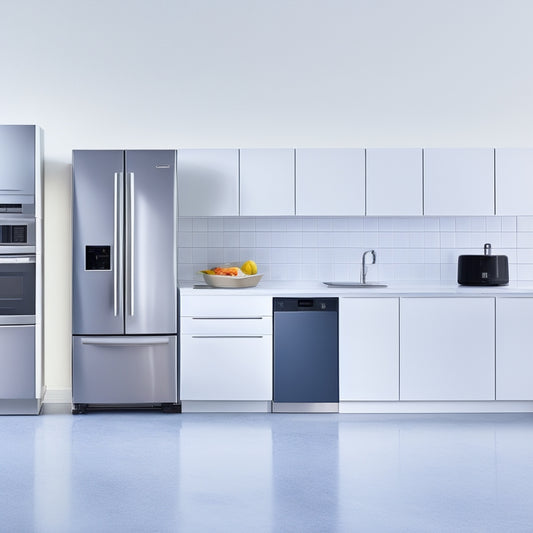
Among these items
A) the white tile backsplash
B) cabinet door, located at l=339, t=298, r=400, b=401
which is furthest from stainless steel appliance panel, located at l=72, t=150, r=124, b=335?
cabinet door, located at l=339, t=298, r=400, b=401

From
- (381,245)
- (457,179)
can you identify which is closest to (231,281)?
(381,245)

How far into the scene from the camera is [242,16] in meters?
5.54

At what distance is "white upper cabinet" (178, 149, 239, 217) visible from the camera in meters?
5.27

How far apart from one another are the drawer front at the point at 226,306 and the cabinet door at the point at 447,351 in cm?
102

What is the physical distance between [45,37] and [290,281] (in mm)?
2779

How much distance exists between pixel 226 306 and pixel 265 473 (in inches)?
62.7

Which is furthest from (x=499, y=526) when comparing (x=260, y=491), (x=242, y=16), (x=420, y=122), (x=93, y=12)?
(x=93, y=12)

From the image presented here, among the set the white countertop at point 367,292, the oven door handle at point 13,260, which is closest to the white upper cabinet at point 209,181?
the white countertop at point 367,292

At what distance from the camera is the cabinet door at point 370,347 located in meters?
4.95

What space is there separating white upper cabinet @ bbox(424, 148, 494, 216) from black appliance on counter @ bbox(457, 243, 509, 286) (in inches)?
14.3

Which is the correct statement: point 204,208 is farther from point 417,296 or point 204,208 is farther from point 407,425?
point 407,425

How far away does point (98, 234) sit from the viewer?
4953 mm

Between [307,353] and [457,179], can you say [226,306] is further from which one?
[457,179]

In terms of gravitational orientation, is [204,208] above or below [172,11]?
below
